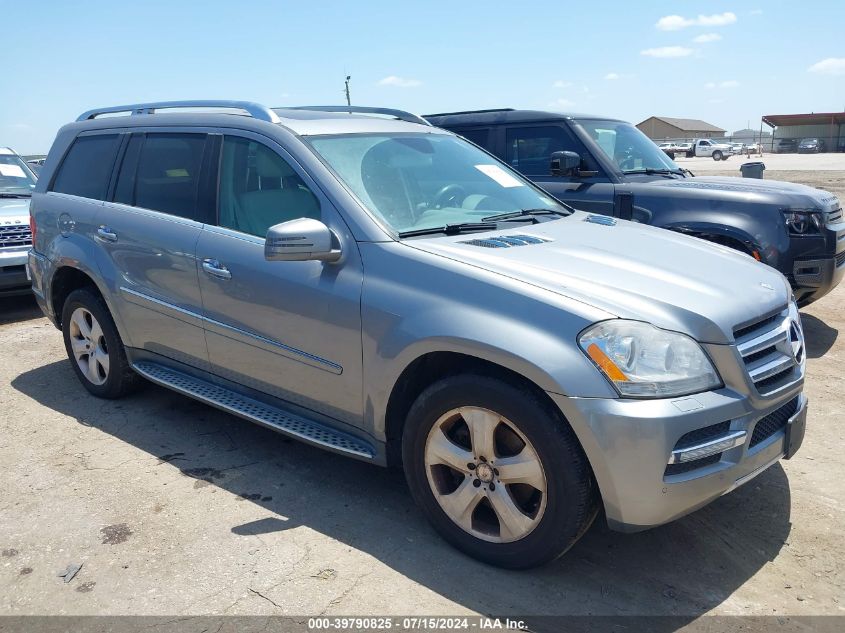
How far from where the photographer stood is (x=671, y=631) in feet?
8.58

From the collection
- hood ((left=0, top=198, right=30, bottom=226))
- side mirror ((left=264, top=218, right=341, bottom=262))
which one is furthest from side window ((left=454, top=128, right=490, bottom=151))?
hood ((left=0, top=198, right=30, bottom=226))

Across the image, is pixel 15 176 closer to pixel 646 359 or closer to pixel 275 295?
pixel 275 295

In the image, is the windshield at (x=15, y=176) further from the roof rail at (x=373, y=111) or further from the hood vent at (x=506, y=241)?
the hood vent at (x=506, y=241)

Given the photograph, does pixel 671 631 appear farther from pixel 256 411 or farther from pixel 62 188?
pixel 62 188

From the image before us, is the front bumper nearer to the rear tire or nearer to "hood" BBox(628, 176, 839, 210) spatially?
the rear tire

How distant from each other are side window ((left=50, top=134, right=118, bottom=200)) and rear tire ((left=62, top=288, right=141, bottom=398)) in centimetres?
68

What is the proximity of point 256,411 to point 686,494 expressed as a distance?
6.98 ft

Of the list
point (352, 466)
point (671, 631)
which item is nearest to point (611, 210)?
point (352, 466)

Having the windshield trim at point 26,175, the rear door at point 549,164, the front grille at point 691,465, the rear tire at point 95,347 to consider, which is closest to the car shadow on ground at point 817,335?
the rear door at point 549,164

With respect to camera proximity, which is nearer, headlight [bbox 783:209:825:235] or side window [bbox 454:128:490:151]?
headlight [bbox 783:209:825:235]

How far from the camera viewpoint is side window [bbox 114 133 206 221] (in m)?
4.16

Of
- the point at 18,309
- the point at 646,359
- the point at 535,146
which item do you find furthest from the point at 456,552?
the point at 18,309

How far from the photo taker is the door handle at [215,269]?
3.77m

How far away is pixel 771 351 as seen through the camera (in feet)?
9.78
